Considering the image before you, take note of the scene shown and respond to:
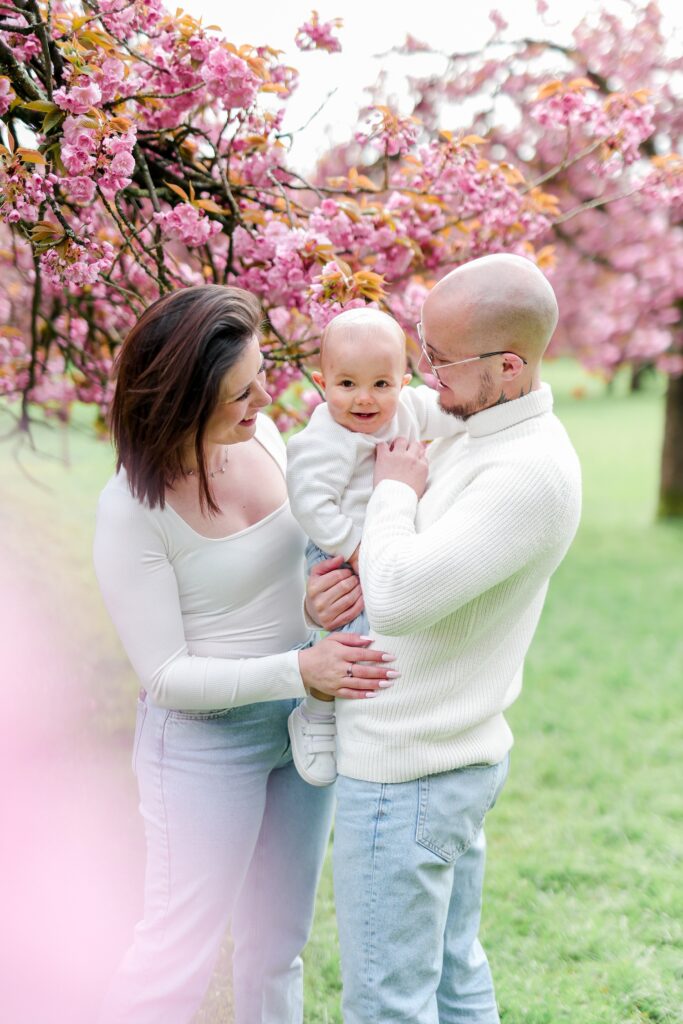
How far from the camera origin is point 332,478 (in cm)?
197

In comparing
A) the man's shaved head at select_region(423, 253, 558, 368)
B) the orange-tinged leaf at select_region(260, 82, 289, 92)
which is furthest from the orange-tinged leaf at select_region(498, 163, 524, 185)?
the man's shaved head at select_region(423, 253, 558, 368)

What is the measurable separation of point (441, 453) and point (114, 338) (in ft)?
8.59

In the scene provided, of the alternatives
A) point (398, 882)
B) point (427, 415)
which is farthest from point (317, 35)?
point (398, 882)

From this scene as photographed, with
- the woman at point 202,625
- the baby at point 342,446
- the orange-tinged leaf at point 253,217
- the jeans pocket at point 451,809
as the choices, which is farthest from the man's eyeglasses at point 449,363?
the orange-tinged leaf at point 253,217

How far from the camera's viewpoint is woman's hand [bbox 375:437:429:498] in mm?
1934

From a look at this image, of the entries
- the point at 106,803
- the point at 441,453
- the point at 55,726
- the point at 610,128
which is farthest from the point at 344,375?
the point at 55,726

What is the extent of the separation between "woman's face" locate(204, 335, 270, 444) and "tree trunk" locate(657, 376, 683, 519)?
28.2ft

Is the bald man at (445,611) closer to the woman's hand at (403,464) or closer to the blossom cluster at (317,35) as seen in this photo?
the woman's hand at (403,464)

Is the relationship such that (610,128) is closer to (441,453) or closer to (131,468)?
(441,453)

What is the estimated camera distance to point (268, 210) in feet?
9.70

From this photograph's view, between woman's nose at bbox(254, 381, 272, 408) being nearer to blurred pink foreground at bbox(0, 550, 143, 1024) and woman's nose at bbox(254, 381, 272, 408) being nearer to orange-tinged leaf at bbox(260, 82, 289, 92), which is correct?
→ orange-tinged leaf at bbox(260, 82, 289, 92)

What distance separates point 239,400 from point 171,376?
0.15m

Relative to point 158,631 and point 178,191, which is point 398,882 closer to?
point 158,631

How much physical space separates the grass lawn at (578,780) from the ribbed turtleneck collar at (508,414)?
1896 millimetres
